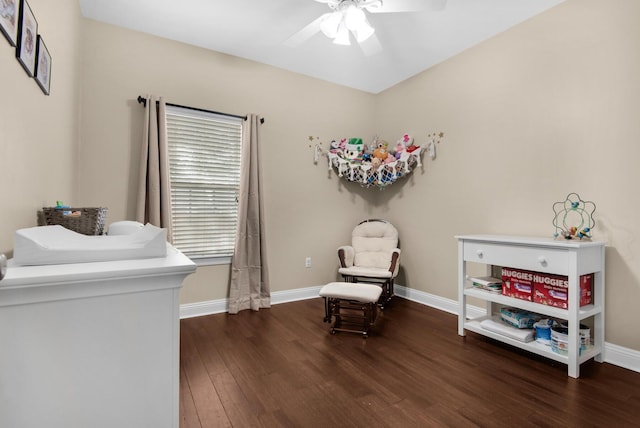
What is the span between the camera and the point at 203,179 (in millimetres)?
3172

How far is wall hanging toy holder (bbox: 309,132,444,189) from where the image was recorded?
3609 millimetres

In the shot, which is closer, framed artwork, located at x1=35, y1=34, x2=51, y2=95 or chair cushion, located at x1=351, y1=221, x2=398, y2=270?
framed artwork, located at x1=35, y1=34, x2=51, y2=95

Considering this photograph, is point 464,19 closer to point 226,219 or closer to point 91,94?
point 226,219

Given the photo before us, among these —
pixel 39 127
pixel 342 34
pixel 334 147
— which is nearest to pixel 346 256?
pixel 334 147

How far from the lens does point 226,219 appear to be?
10.8 ft

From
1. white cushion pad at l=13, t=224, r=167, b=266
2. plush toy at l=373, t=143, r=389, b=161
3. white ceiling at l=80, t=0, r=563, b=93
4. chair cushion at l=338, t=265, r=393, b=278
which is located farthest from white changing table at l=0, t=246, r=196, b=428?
plush toy at l=373, t=143, r=389, b=161

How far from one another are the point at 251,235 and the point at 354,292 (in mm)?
1253

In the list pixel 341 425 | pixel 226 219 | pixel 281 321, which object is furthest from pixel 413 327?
pixel 226 219

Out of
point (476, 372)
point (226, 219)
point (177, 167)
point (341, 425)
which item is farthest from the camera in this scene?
point (226, 219)

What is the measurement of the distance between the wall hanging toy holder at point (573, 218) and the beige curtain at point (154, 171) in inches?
125

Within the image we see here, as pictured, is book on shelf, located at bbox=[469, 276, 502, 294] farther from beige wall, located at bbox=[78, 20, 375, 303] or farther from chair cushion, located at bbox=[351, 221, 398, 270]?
beige wall, located at bbox=[78, 20, 375, 303]

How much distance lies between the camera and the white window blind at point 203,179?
10.00 feet

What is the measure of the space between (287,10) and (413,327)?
9.53ft

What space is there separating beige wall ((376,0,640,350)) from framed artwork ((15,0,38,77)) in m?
3.20
